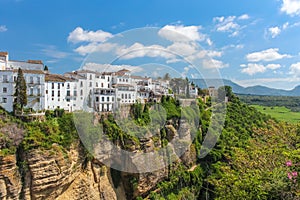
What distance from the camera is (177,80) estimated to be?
28094 millimetres

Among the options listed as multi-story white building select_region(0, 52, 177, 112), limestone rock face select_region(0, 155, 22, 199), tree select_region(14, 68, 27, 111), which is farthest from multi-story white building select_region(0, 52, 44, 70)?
limestone rock face select_region(0, 155, 22, 199)

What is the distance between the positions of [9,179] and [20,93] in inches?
220

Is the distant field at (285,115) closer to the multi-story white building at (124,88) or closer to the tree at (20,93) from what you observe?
the multi-story white building at (124,88)

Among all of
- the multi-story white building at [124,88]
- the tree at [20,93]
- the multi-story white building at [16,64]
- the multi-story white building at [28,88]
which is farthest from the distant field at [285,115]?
the tree at [20,93]

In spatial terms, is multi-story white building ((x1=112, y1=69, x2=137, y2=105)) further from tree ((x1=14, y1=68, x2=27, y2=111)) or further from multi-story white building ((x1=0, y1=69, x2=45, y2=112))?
tree ((x1=14, y1=68, x2=27, y2=111))

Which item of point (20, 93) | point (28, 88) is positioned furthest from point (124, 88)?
point (20, 93)

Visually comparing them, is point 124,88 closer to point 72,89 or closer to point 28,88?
point 72,89

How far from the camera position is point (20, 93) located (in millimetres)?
15359

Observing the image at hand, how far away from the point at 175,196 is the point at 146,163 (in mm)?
4344

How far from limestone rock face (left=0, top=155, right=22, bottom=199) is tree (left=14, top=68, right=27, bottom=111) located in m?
4.10

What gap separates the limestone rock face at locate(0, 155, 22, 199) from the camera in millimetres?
11984

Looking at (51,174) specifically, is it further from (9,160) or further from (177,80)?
(177,80)

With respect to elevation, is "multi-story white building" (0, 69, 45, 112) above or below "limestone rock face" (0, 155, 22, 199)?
above

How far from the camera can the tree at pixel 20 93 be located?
15.4 metres
